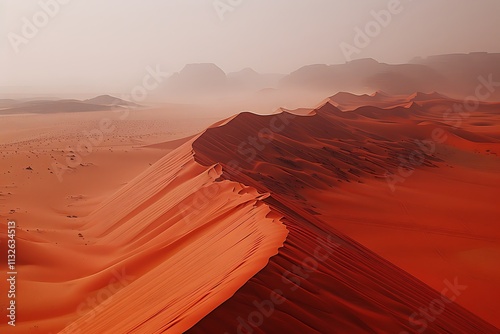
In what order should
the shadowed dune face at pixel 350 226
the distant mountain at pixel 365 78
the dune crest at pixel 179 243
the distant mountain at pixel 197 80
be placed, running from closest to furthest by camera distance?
the shadowed dune face at pixel 350 226
the dune crest at pixel 179 243
the distant mountain at pixel 365 78
the distant mountain at pixel 197 80

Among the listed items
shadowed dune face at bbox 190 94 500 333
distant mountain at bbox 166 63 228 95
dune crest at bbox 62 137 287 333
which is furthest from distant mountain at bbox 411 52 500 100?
dune crest at bbox 62 137 287 333

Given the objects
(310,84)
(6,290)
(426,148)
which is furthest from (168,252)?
(310,84)

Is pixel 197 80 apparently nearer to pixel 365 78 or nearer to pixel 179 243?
pixel 365 78

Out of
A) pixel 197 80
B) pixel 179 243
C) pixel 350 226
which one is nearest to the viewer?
pixel 179 243

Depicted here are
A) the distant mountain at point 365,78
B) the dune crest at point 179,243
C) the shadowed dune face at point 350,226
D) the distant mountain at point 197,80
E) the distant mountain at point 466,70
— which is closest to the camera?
the shadowed dune face at point 350,226

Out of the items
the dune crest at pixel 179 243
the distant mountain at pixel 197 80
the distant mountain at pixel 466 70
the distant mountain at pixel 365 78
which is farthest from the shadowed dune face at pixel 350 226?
the distant mountain at pixel 197 80

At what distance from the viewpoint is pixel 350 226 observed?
1095 cm

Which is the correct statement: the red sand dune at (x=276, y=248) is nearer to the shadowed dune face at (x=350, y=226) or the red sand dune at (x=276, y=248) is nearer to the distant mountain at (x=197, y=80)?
the shadowed dune face at (x=350, y=226)

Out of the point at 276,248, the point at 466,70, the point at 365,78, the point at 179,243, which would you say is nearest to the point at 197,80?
the point at 365,78

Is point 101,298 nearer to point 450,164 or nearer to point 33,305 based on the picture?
point 33,305

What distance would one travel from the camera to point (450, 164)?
2006cm

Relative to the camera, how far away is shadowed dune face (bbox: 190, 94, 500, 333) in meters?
4.04

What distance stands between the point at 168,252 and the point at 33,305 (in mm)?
2450

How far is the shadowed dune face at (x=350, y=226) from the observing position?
404 centimetres
